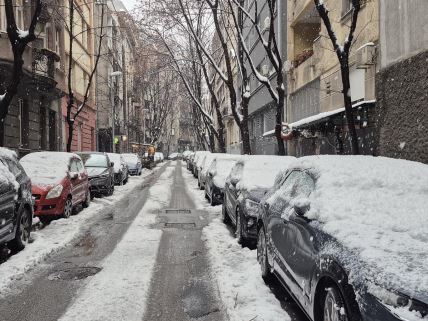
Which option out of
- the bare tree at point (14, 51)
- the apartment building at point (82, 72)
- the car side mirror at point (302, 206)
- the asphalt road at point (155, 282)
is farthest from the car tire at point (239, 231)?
the apartment building at point (82, 72)

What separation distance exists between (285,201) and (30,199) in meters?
5.08

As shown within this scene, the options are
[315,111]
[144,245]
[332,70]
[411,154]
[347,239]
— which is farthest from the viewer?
[315,111]

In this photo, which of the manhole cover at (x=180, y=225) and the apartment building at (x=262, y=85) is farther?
the apartment building at (x=262, y=85)

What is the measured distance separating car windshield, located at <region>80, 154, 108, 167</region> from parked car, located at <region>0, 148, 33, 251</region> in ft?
33.1

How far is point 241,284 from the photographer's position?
5938mm

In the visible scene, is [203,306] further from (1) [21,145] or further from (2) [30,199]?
(1) [21,145]

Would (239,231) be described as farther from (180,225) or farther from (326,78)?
(326,78)

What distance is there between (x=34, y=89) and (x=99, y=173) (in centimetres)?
646

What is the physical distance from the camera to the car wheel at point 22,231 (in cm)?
775

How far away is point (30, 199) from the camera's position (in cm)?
859

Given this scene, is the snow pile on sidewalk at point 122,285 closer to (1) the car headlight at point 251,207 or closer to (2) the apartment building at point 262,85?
(1) the car headlight at point 251,207

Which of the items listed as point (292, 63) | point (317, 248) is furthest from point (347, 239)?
point (292, 63)

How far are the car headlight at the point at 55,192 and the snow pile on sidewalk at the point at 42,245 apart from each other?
1.96 ft

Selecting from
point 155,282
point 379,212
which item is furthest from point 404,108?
point 379,212
